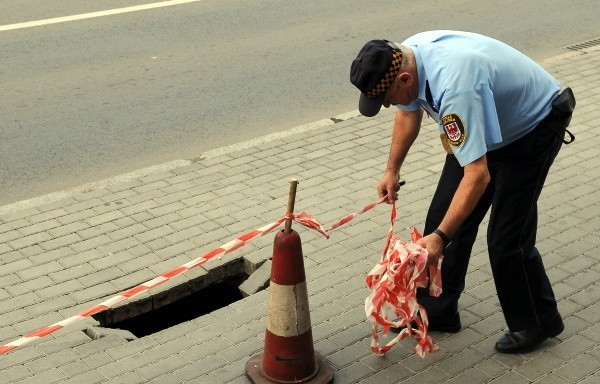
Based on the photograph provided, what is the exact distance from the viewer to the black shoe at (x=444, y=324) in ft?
17.8

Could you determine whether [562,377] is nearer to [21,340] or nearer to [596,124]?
[21,340]

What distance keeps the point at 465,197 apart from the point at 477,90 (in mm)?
494

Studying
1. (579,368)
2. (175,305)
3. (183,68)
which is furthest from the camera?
(183,68)

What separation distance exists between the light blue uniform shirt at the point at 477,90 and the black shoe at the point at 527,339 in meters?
1.08

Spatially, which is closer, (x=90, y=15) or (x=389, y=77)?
(x=389, y=77)

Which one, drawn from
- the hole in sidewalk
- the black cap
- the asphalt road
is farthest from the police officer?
the asphalt road

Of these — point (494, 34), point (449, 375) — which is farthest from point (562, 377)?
point (494, 34)

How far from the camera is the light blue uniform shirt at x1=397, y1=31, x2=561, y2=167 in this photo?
171 inches

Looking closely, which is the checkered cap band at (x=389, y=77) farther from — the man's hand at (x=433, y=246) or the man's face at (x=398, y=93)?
the man's hand at (x=433, y=246)

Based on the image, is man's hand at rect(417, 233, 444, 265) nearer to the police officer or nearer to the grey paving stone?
the police officer

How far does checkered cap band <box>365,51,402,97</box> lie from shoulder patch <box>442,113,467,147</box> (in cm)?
31

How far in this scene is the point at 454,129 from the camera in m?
4.37

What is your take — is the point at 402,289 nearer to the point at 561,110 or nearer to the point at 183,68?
the point at 561,110

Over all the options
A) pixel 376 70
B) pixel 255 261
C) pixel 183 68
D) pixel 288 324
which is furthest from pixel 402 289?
pixel 183 68
